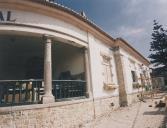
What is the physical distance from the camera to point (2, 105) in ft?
21.8

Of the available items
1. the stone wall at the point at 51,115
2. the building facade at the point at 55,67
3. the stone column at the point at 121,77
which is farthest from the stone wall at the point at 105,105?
the stone column at the point at 121,77

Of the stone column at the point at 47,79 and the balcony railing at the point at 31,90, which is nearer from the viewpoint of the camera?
the balcony railing at the point at 31,90

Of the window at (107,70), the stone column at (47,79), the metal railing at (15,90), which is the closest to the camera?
the metal railing at (15,90)

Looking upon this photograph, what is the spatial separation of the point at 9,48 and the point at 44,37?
3.85 meters

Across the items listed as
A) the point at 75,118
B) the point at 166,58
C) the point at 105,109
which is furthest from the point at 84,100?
the point at 166,58

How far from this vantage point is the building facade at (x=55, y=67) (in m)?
7.19

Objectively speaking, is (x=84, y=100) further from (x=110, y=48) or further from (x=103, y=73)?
(x=110, y=48)

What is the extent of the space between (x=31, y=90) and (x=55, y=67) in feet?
17.8

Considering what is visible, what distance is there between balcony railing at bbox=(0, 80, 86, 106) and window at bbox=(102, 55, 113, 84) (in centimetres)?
323

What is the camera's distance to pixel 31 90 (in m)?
7.73

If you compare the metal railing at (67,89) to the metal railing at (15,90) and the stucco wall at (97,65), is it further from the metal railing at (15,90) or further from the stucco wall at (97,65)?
the stucco wall at (97,65)

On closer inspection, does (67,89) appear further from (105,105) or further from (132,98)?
(132,98)

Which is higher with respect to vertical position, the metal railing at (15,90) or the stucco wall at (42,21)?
the stucco wall at (42,21)

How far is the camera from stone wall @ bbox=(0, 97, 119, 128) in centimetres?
646
